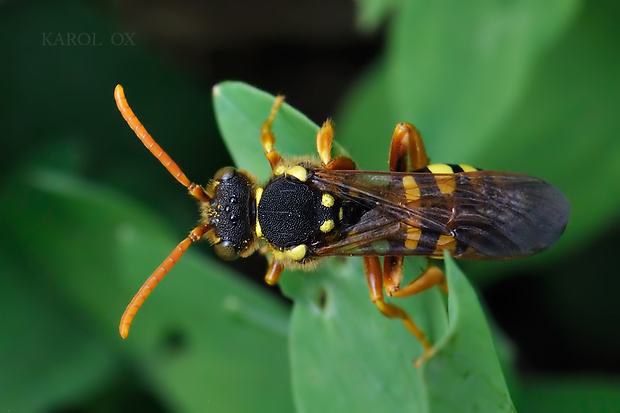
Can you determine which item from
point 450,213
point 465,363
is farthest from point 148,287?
point 465,363

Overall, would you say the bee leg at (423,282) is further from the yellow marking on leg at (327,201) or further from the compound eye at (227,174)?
the compound eye at (227,174)

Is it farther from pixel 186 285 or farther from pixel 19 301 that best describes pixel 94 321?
pixel 186 285

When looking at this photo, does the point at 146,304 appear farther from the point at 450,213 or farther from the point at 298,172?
the point at 450,213

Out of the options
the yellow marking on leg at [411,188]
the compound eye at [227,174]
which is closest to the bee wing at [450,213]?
the yellow marking on leg at [411,188]

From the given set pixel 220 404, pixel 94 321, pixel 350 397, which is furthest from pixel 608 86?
pixel 94 321

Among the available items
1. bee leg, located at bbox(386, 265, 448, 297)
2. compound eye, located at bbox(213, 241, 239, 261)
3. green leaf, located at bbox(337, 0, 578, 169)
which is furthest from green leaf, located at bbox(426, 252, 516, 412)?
green leaf, located at bbox(337, 0, 578, 169)

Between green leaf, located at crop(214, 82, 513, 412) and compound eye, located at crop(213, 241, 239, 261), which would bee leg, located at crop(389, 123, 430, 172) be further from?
compound eye, located at crop(213, 241, 239, 261)

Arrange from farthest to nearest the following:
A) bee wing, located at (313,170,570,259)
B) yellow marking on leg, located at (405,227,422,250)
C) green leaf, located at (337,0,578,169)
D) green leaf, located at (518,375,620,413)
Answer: green leaf, located at (337,0,578,169), green leaf, located at (518,375,620,413), yellow marking on leg, located at (405,227,422,250), bee wing, located at (313,170,570,259)
